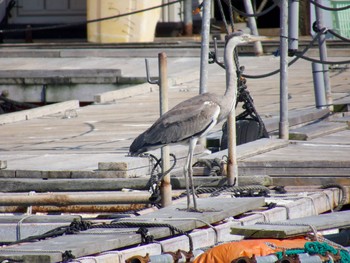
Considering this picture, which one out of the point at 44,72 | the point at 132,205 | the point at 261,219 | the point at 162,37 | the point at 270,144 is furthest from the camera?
the point at 162,37

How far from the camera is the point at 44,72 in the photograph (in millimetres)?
17516

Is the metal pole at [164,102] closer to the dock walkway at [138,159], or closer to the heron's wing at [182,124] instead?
the dock walkway at [138,159]

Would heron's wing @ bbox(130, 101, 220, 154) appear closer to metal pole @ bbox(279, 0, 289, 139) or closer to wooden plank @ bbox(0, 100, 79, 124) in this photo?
metal pole @ bbox(279, 0, 289, 139)

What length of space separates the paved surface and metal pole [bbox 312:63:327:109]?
36cm

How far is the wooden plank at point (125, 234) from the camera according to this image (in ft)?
23.9

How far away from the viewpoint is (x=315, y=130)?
12289mm

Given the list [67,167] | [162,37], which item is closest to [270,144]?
[67,167]

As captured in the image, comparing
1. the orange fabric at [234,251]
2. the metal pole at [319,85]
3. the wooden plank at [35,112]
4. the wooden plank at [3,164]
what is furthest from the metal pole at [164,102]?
the wooden plank at [35,112]

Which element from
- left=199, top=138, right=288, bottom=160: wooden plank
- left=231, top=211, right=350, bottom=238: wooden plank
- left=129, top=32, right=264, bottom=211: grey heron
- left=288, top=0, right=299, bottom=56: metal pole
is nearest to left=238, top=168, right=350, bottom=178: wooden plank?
left=199, top=138, right=288, bottom=160: wooden plank

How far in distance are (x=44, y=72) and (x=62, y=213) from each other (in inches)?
309

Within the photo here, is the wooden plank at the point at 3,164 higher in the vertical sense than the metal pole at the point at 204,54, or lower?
lower

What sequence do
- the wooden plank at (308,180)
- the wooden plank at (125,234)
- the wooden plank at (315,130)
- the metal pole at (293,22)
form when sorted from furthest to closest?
the metal pole at (293,22) → the wooden plank at (315,130) → the wooden plank at (308,180) → the wooden plank at (125,234)

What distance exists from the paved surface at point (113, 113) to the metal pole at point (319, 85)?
0.36 m

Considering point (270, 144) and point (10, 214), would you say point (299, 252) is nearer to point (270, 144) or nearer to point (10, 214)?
point (10, 214)
